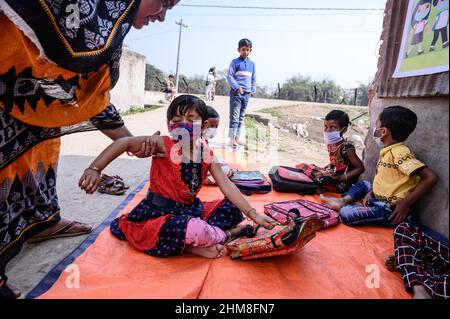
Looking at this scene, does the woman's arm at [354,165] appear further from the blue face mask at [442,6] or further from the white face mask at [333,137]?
the blue face mask at [442,6]

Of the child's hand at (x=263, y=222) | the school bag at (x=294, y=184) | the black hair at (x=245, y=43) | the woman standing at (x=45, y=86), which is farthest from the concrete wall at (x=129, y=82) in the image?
the child's hand at (x=263, y=222)

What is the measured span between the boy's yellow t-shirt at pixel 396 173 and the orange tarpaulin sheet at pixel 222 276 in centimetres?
65

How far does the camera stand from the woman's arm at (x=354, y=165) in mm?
3340

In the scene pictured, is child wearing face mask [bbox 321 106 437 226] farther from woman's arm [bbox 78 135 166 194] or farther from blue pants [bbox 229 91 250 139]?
blue pants [bbox 229 91 250 139]

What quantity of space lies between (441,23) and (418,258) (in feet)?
5.73

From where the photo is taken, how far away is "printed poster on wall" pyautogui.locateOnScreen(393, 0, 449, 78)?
93.9 inches

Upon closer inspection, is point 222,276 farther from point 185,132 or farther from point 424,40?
point 424,40

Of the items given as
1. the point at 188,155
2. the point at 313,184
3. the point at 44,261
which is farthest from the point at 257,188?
the point at 44,261

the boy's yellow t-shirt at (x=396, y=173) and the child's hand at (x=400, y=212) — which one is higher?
the boy's yellow t-shirt at (x=396, y=173)

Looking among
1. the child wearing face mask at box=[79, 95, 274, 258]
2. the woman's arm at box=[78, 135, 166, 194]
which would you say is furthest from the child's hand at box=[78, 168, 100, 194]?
the child wearing face mask at box=[79, 95, 274, 258]

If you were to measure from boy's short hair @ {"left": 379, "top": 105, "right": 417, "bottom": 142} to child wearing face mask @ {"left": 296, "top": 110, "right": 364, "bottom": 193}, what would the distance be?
74 centimetres

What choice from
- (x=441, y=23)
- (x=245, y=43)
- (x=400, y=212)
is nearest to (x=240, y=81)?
(x=245, y=43)

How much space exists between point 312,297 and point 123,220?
126 centimetres

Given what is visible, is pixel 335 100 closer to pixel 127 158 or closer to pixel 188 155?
pixel 127 158
